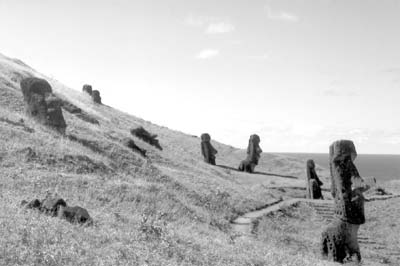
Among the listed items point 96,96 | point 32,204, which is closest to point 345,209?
point 32,204

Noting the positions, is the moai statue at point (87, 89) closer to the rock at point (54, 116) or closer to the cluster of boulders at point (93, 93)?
the cluster of boulders at point (93, 93)

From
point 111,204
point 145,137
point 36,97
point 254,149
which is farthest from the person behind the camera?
point 254,149

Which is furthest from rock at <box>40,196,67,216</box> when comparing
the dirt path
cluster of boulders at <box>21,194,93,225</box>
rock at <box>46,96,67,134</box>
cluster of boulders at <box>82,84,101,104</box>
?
cluster of boulders at <box>82,84,101,104</box>

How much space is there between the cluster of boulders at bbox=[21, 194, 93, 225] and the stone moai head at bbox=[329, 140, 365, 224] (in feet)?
25.9

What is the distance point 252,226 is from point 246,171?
79.8ft

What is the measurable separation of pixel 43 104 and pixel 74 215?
1866 cm

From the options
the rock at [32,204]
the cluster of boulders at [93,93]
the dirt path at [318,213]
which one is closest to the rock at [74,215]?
the rock at [32,204]

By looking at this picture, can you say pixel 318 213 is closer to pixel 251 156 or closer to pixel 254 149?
pixel 251 156

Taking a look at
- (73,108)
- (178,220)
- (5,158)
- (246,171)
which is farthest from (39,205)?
(246,171)

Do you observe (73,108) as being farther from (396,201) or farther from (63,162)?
(396,201)

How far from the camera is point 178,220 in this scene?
16.8 metres

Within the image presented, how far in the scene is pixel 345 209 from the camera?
14.8 m

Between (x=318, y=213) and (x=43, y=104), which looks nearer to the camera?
(x=318, y=213)

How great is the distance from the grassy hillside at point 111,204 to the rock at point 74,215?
33 centimetres
